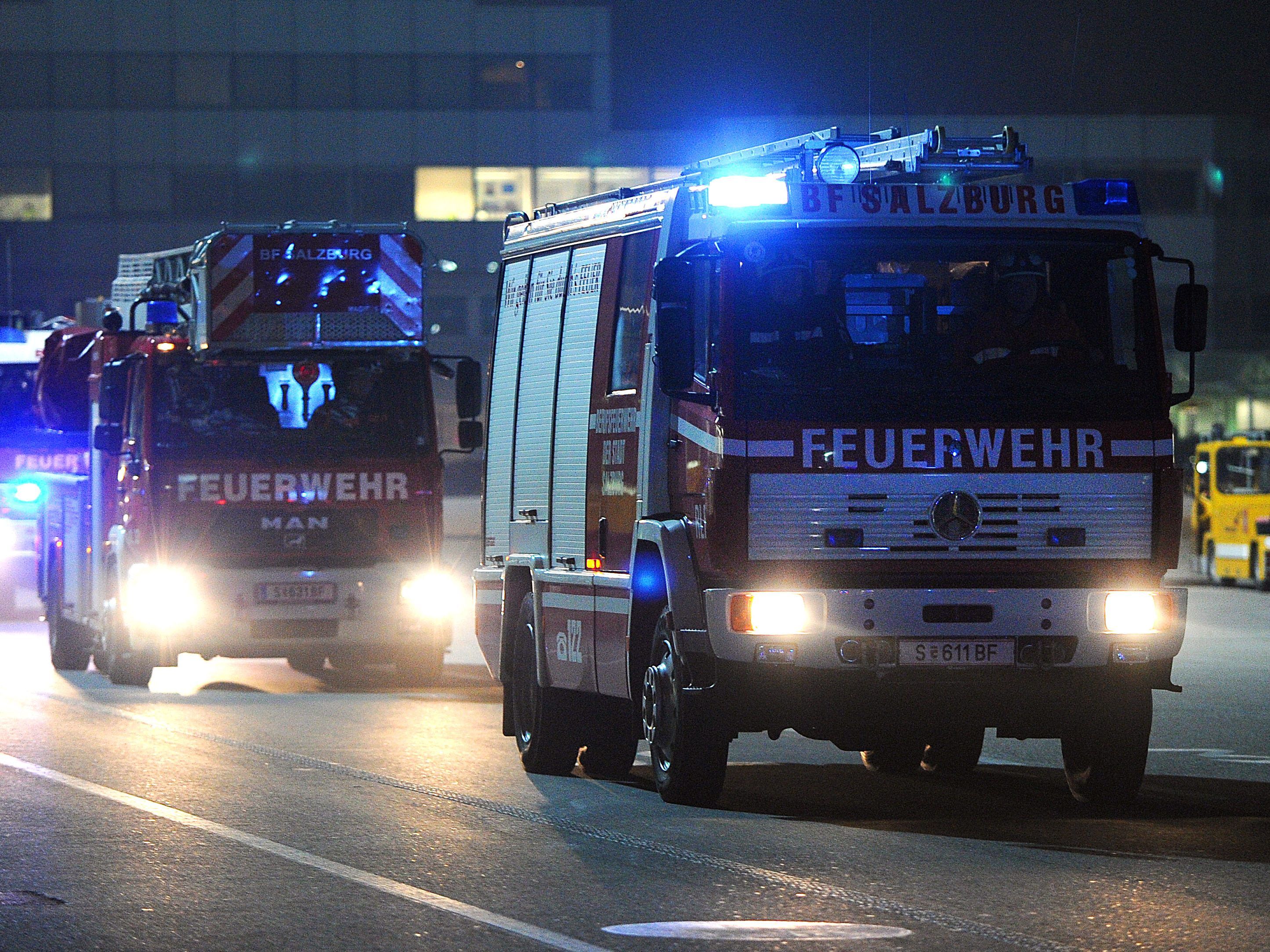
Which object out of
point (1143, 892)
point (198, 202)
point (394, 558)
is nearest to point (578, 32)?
point (198, 202)

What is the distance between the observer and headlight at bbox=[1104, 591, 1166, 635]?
10.5 m

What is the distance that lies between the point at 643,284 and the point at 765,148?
3.69 ft

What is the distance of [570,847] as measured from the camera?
9742mm

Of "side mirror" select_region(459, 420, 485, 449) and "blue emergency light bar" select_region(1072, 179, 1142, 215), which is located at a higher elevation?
"blue emergency light bar" select_region(1072, 179, 1142, 215)

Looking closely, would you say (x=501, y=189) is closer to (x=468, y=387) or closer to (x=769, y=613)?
(x=468, y=387)

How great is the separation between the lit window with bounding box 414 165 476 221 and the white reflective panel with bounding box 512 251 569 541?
210 ft

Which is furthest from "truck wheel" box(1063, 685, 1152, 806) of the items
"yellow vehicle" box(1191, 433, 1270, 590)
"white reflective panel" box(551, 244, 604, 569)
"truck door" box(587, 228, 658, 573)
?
"yellow vehicle" box(1191, 433, 1270, 590)

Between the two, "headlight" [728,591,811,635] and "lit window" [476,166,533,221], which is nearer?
"headlight" [728,591,811,635]

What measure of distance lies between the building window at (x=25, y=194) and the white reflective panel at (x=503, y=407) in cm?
6433

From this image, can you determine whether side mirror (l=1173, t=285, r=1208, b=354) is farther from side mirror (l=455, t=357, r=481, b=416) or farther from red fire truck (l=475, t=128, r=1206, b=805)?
side mirror (l=455, t=357, r=481, b=416)

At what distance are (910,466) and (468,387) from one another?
7.16 m

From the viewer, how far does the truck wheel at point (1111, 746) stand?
10.7 m

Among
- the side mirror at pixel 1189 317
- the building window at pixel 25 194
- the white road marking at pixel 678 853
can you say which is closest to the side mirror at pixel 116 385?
the white road marking at pixel 678 853

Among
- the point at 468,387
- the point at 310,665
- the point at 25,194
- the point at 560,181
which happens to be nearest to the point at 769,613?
the point at 468,387
